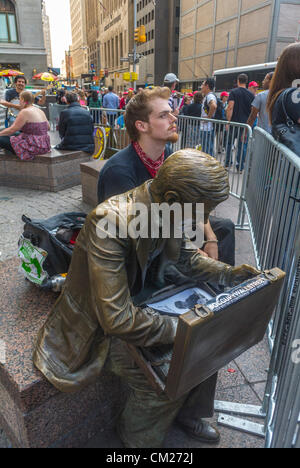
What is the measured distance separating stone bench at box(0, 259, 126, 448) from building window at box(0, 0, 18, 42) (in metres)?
41.9

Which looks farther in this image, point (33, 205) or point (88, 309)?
point (33, 205)

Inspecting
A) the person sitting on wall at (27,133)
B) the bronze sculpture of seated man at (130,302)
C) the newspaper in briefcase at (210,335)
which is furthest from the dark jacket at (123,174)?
the person sitting on wall at (27,133)

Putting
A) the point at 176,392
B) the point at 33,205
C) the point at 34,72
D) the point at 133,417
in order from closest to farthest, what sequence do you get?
the point at 176,392 < the point at 133,417 < the point at 33,205 < the point at 34,72

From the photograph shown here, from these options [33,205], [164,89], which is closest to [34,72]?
[33,205]

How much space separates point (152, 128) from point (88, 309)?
1533mm

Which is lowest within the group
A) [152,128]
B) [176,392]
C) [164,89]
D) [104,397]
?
[104,397]

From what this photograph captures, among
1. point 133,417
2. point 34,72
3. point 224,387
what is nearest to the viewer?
point 133,417

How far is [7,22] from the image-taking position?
3581 centimetres

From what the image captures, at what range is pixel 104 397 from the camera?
2096 millimetres

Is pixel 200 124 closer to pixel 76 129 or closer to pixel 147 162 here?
pixel 76 129

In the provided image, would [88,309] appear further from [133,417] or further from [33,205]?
[33,205]

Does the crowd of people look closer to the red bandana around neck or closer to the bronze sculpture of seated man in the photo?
the red bandana around neck

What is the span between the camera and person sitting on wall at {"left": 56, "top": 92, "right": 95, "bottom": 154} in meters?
7.09

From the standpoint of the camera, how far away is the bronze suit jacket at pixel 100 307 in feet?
4.79
